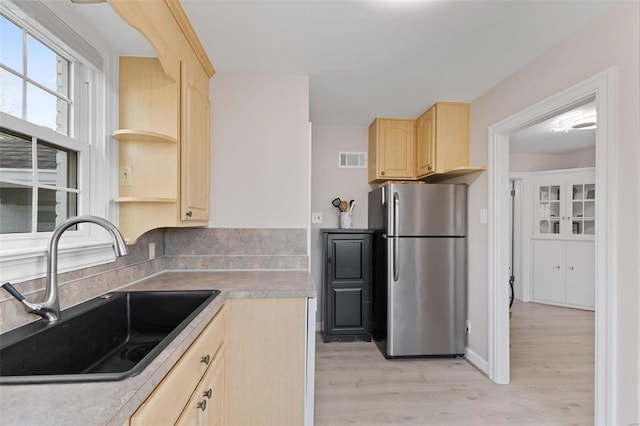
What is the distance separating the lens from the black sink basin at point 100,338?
2.69 ft

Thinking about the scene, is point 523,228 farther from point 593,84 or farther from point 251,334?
point 251,334

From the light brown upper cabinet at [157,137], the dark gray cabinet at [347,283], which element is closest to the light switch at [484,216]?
the dark gray cabinet at [347,283]

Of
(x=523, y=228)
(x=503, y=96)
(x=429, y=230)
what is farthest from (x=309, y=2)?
(x=523, y=228)

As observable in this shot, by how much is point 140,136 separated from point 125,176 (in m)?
0.26

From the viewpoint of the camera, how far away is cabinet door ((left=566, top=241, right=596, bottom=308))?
4.12 metres

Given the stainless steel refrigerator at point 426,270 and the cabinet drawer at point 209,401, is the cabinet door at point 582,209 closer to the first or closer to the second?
the stainless steel refrigerator at point 426,270

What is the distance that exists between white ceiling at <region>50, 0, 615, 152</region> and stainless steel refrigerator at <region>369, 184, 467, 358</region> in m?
0.95

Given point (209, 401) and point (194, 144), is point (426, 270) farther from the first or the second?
point (194, 144)

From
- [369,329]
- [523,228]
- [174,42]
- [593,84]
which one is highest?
[174,42]

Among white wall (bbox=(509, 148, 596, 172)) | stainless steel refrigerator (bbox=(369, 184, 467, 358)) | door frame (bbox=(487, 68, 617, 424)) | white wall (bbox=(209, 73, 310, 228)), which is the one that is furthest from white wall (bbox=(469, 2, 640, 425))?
white wall (bbox=(509, 148, 596, 172))

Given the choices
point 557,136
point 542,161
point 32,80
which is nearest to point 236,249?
point 32,80

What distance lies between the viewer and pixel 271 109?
221 cm

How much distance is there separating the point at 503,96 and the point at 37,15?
2727 millimetres

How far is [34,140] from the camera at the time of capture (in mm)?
1124
